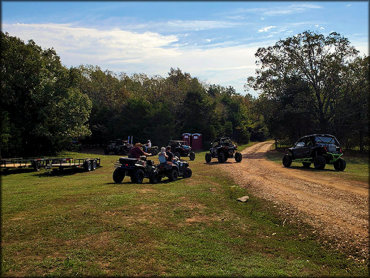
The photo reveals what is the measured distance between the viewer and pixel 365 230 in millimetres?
7641

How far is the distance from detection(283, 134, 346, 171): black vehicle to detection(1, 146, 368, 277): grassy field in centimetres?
1121

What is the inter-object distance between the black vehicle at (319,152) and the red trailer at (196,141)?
23387 mm

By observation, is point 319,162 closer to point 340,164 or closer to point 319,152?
point 319,152

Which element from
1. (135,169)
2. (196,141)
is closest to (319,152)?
(135,169)

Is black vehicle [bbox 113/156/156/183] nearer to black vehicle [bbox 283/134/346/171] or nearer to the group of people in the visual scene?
the group of people

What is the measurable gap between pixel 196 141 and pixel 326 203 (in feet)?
115

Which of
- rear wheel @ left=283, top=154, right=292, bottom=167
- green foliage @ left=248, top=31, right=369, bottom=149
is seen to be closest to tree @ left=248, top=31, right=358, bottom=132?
green foliage @ left=248, top=31, right=369, bottom=149

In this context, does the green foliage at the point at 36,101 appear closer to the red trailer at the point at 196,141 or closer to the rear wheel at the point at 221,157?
the red trailer at the point at 196,141

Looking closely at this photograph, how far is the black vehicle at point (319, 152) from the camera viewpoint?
19094 mm

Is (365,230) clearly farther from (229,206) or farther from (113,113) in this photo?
(113,113)

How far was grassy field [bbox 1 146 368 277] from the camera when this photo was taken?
17.5 feet

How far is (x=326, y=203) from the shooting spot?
10195 mm

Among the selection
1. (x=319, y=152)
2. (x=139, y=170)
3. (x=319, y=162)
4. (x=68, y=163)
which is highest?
(x=319, y=152)

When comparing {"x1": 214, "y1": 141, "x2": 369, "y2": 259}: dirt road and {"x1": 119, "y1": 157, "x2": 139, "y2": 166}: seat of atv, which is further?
{"x1": 119, "y1": 157, "x2": 139, "y2": 166}: seat of atv
